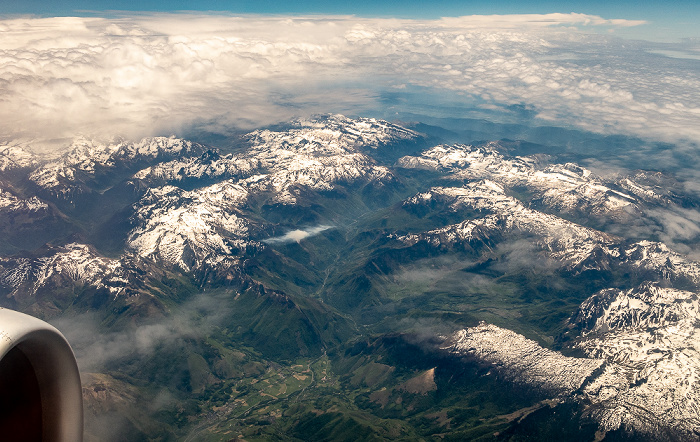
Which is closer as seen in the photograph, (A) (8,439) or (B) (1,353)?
(B) (1,353)

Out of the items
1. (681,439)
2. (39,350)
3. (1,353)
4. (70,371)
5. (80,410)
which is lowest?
(681,439)

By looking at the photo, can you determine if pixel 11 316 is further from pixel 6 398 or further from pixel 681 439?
pixel 681 439

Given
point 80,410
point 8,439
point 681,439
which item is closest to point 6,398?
point 8,439

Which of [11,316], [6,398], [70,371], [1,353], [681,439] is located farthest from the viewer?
[681,439]

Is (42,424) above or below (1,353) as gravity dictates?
below

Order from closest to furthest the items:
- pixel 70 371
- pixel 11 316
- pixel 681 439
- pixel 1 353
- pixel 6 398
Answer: pixel 1 353, pixel 11 316, pixel 6 398, pixel 70 371, pixel 681 439

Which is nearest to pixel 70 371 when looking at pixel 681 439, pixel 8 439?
pixel 8 439
